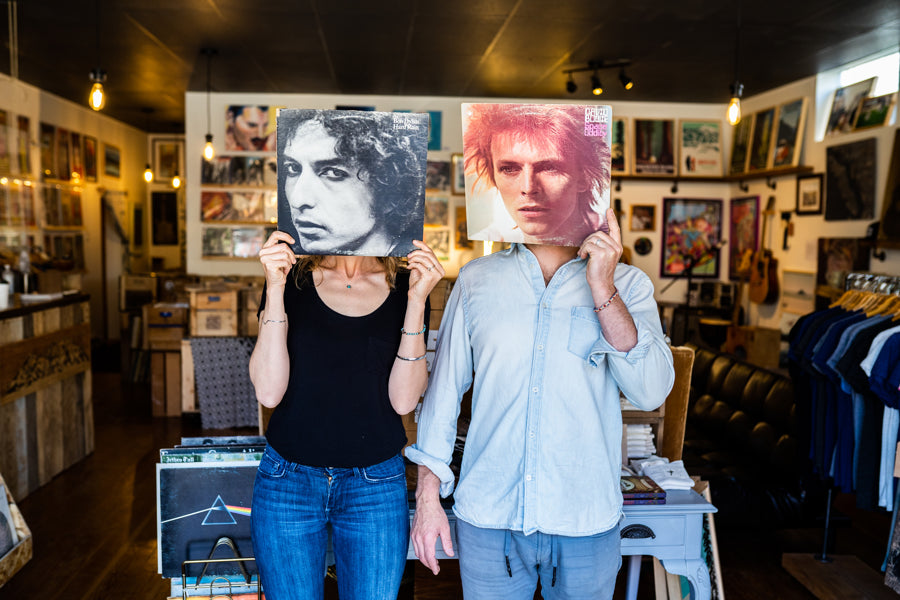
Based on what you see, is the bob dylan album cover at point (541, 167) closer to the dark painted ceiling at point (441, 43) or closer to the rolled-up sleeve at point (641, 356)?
the rolled-up sleeve at point (641, 356)

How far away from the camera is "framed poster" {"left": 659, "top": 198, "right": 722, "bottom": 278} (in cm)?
785

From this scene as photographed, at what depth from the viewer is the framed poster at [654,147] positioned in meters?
7.65

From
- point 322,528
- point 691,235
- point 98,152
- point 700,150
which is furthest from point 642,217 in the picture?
point 98,152

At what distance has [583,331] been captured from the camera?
1.49m

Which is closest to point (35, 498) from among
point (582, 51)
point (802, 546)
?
point (802, 546)

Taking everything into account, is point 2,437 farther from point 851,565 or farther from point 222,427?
point 851,565

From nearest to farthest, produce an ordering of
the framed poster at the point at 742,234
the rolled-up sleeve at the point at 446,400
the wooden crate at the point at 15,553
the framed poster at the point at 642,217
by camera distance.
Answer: the rolled-up sleeve at the point at 446,400, the wooden crate at the point at 15,553, the framed poster at the point at 742,234, the framed poster at the point at 642,217

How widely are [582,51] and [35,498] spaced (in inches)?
193

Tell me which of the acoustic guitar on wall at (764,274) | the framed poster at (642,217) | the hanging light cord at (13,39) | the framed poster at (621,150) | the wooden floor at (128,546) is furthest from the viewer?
the framed poster at (642,217)

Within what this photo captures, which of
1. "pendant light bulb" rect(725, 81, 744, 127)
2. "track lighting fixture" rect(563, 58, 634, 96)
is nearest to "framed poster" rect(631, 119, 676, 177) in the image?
"track lighting fixture" rect(563, 58, 634, 96)

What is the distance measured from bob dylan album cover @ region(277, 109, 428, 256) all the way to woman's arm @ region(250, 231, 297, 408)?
45 mm

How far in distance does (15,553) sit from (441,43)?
426 cm

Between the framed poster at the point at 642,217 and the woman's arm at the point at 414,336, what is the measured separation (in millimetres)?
6585

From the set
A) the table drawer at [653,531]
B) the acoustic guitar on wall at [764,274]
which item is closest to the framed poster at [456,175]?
the acoustic guitar on wall at [764,274]
